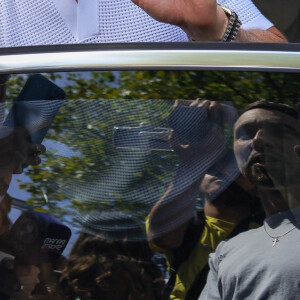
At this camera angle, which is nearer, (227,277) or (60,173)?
(227,277)

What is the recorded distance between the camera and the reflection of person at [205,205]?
5.69ft

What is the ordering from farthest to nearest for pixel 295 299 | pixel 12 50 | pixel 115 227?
pixel 12 50 < pixel 115 227 < pixel 295 299

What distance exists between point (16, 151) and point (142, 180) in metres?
0.33

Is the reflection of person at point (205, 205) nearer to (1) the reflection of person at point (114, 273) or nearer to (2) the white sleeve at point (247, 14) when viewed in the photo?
(1) the reflection of person at point (114, 273)

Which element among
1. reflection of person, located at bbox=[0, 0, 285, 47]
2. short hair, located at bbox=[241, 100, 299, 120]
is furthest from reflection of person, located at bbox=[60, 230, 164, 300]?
reflection of person, located at bbox=[0, 0, 285, 47]

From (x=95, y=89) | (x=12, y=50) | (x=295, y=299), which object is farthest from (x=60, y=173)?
(x=295, y=299)

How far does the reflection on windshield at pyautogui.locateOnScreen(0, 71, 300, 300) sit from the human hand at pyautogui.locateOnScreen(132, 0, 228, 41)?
441mm

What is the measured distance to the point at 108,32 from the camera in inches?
95.7

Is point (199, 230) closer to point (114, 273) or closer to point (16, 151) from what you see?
point (114, 273)

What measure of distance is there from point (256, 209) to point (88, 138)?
0.44 m

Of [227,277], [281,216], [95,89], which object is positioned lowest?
[227,277]

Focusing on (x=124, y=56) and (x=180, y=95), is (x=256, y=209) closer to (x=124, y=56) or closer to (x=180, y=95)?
(x=180, y=95)

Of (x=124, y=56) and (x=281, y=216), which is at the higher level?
(x=124, y=56)

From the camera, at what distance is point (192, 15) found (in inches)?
85.1
